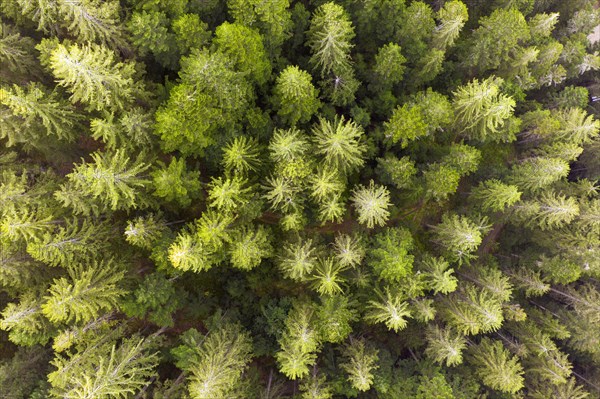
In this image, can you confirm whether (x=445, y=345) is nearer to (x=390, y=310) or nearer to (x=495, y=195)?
(x=390, y=310)

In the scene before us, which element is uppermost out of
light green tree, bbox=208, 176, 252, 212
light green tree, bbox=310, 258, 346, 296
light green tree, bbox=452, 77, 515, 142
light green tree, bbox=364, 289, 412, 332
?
light green tree, bbox=452, 77, 515, 142

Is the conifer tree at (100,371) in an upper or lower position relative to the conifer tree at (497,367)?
upper

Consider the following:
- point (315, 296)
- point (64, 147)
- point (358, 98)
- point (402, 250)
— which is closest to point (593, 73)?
point (358, 98)

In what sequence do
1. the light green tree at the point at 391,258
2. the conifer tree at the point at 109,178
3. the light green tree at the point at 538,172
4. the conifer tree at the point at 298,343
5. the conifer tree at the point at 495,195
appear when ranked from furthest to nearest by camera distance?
the light green tree at the point at 538,172
the conifer tree at the point at 495,195
the light green tree at the point at 391,258
the conifer tree at the point at 298,343
the conifer tree at the point at 109,178

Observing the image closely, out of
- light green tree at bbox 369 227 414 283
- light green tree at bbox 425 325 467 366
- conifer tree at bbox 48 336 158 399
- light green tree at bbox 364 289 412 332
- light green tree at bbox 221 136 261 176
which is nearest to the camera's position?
conifer tree at bbox 48 336 158 399

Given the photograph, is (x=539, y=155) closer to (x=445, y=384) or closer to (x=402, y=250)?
(x=402, y=250)

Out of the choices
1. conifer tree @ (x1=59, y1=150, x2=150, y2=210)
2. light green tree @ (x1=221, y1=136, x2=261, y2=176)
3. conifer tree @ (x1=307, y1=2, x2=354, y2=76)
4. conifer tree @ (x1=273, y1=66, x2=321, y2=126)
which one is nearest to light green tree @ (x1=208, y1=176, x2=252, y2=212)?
light green tree @ (x1=221, y1=136, x2=261, y2=176)

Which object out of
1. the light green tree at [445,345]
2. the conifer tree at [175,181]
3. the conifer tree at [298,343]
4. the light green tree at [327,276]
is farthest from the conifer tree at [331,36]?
the light green tree at [445,345]

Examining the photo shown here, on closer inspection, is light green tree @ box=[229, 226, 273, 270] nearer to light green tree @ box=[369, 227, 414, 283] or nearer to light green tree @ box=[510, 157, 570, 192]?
light green tree @ box=[369, 227, 414, 283]

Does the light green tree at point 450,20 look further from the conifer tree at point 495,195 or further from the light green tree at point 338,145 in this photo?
the conifer tree at point 495,195
